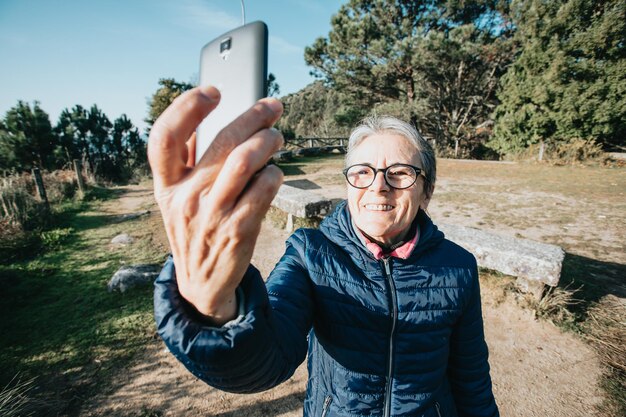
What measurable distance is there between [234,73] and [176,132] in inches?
14.3

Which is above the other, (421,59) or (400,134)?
(421,59)

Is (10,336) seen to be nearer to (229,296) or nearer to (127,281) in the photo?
(127,281)

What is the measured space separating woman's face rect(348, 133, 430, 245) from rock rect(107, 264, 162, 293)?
3495 mm

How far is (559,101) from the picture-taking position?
12.1 metres

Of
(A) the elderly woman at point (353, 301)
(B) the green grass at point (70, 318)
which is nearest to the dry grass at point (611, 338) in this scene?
(A) the elderly woman at point (353, 301)

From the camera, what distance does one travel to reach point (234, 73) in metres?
0.75

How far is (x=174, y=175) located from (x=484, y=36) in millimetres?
18772

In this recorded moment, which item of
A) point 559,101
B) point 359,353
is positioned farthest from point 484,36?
point 359,353

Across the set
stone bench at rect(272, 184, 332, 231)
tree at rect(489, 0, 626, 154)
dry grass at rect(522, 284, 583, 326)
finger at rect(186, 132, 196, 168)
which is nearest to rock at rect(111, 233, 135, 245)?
stone bench at rect(272, 184, 332, 231)

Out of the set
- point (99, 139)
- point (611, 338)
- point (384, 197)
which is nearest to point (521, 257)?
point (611, 338)

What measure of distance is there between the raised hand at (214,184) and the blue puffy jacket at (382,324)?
53cm

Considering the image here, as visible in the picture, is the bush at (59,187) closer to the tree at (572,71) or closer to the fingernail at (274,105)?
the fingernail at (274,105)

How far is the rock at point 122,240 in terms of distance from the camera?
534 cm

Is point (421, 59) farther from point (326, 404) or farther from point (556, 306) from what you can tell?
point (326, 404)
